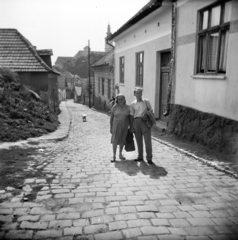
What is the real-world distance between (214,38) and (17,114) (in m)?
7.29

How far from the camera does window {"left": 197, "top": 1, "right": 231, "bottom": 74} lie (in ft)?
19.5

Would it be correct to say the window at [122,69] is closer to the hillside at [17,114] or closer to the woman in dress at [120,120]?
the hillside at [17,114]

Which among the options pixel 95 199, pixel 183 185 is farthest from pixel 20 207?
pixel 183 185

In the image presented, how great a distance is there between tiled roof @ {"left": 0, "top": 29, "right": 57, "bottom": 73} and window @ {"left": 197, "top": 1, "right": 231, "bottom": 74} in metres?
9.43

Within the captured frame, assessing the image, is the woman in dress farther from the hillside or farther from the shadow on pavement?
the hillside

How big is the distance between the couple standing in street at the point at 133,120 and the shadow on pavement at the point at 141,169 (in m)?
0.20

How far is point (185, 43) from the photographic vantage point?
780cm

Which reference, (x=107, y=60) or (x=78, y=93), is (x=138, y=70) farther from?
(x=78, y=93)

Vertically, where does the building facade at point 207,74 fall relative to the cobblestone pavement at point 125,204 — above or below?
above

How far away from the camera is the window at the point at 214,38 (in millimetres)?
5957

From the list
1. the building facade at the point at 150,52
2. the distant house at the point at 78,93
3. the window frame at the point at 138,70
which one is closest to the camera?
the building facade at the point at 150,52

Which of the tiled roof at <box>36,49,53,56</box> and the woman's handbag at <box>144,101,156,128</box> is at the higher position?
the tiled roof at <box>36,49,53,56</box>

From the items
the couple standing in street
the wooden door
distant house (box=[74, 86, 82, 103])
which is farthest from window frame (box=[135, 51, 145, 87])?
distant house (box=[74, 86, 82, 103])

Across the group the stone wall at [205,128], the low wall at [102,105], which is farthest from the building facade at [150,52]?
the low wall at [102,105]
